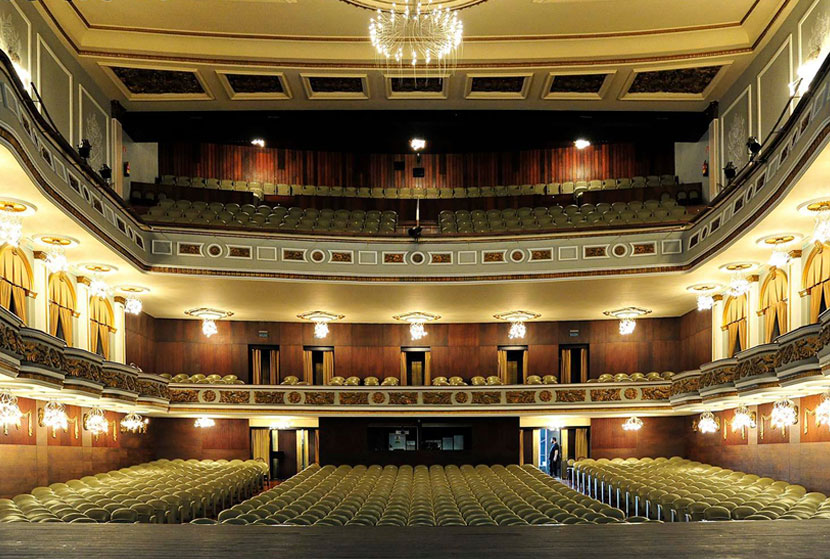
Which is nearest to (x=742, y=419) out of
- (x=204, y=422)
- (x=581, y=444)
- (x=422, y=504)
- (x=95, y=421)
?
(x=581, y=444)

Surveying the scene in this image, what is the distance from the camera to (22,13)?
14219 millimetres

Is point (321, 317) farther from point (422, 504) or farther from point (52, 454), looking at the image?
point (422, 504)

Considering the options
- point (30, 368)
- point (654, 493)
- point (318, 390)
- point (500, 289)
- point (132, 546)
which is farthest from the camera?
point (318, 390)

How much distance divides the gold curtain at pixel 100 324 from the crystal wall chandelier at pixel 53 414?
231 centimetres

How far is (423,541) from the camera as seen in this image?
4.89 metres

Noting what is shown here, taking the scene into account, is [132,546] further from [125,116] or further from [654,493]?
[125,116]

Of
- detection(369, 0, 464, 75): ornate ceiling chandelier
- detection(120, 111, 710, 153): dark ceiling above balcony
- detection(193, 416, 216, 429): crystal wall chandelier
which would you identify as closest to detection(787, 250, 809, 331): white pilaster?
detection(120, 111, 710, 153): dark ceiling above balcony

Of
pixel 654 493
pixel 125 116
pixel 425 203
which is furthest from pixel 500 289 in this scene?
pixel 125 116

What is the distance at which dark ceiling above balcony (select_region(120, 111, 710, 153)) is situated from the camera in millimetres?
20297

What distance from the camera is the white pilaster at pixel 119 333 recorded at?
760 inches

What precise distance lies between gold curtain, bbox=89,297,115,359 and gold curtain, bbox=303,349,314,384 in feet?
19.6

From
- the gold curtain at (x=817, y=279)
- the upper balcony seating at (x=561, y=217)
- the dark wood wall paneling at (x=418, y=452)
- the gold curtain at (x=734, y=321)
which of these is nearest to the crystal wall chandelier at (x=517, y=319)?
the dark wood wall paneling at (x=418, y=452)

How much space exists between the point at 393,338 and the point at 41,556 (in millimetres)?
19878

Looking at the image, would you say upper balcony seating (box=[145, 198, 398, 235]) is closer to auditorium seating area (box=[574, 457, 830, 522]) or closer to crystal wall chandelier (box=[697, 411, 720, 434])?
auditorium seating area (box=[574, 457, 830, 522])
